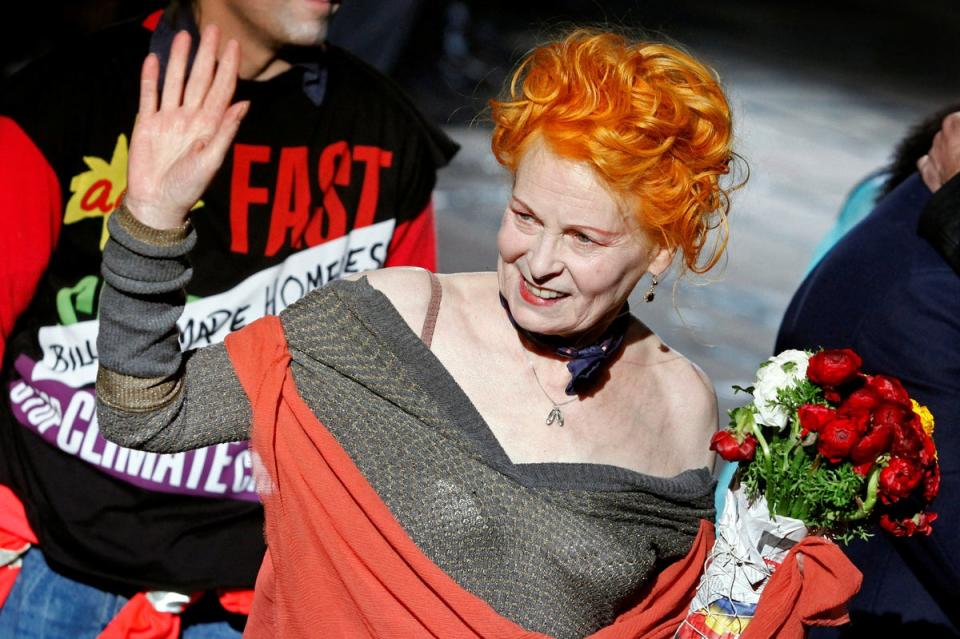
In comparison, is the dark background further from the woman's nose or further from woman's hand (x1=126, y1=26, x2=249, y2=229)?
the woman's nose

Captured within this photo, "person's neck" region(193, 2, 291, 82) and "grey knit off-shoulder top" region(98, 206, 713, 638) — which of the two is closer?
"grey knit off-shoulder top" region(98, 206, 713, 638)

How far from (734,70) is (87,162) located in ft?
13.1

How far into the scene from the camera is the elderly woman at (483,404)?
2.02 meters

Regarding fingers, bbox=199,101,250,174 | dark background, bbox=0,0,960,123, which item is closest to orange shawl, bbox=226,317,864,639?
fingers, bbox=199,101,250,174

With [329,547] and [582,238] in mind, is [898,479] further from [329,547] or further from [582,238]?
[329,547]

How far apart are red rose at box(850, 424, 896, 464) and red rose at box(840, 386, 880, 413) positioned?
0.04 m

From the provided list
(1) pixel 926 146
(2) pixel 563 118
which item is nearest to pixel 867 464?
(2) pixel 563 118

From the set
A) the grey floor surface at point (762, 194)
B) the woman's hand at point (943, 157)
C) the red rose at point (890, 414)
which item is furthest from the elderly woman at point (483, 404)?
the grey floor surface at point (762, 194)

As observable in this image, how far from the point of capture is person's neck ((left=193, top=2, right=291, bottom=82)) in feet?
8.60

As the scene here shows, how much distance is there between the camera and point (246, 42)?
2.66m

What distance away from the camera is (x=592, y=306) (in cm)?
212

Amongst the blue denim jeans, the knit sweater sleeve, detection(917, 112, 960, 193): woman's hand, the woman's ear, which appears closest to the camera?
the knit sweater sleeve

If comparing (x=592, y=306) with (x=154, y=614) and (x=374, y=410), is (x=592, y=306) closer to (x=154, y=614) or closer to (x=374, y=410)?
(x=374, y=410)

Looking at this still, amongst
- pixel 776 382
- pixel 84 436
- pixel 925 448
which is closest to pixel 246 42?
pixel 84 436
